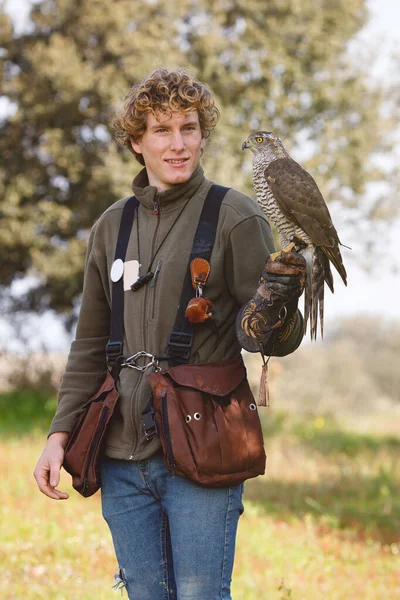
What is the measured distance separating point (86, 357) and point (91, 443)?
1.39 feet

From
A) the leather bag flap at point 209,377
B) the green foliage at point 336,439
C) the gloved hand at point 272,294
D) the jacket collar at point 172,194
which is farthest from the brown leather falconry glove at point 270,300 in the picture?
the green foliage at point 336,439

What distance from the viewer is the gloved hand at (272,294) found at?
8.25ft

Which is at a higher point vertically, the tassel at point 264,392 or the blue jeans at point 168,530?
the tassel at point 264,392

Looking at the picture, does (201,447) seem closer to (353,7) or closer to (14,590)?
(14,590)

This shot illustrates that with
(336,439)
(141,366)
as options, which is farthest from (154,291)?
(336,439)

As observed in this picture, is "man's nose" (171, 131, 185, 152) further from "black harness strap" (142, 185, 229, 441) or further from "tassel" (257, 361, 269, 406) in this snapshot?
"tassel" (257, 361, 269, 406)

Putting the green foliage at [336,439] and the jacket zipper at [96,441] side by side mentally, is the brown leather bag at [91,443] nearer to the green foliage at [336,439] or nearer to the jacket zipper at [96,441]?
the jacket zipper at [96,441]

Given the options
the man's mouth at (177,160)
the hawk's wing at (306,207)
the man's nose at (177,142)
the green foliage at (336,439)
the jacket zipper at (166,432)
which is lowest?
the green foliage at (336,439)

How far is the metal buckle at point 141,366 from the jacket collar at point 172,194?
539mm

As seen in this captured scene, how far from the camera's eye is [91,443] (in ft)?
9.14

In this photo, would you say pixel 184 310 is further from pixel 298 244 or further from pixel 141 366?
pixel 298 244

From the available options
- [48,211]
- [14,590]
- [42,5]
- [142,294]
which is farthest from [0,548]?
[42,5]

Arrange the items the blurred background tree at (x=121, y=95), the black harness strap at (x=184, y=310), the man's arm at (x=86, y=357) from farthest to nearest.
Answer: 1. the blurred background tree at (x=121, y=95)
2. the man's arm at (x=86, y=357)
3. the black harness strap at (x=184, y=310)

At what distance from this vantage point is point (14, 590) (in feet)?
16.4
